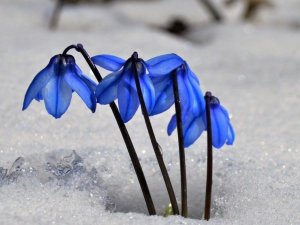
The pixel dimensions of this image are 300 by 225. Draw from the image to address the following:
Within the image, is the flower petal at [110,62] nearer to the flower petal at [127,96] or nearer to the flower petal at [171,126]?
the flower petal at [127,96]

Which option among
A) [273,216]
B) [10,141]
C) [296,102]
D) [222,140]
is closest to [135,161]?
[222,140]

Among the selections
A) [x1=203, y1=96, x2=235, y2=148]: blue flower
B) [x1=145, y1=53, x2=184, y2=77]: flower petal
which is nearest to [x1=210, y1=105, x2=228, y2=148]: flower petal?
[x1=203, y1=96, x2=235, y2=148]: blue flower

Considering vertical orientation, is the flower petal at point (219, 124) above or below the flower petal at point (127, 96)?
below

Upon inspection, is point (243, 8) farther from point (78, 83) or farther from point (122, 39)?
point (78, 83)

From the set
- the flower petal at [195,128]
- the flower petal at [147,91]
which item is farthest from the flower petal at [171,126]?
the flower petal at [147,91]

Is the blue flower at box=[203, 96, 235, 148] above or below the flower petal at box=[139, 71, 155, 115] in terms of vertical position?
below

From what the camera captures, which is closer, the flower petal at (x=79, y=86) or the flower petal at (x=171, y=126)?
the flower petal at (x=79, y=86)

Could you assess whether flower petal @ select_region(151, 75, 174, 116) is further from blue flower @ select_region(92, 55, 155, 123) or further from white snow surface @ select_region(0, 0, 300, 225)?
white snow surface @ select_region(0, 0, 300, 225)
